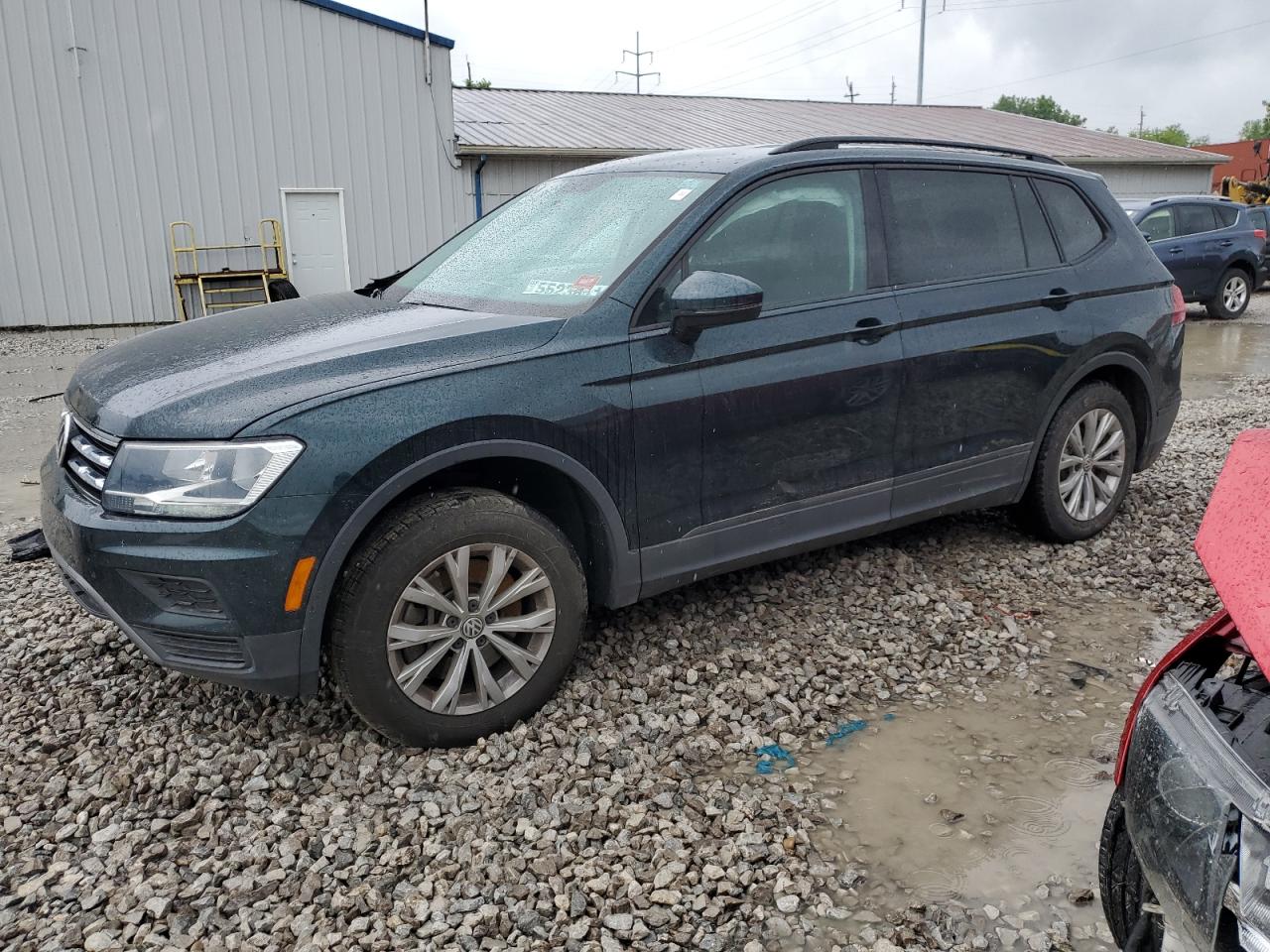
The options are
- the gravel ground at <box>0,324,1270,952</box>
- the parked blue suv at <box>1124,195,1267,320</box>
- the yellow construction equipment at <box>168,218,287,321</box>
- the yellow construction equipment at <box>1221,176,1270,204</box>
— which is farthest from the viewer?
the yellow construction equipment at <box>1221,176,1270,204</box>

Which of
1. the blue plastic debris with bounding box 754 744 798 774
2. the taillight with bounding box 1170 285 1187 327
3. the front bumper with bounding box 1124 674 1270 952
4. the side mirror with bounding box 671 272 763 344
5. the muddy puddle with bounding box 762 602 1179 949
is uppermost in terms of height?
the side mirror with bounding box 671 272 763 344

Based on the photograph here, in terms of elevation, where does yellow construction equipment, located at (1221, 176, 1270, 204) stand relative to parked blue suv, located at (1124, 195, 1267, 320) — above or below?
above

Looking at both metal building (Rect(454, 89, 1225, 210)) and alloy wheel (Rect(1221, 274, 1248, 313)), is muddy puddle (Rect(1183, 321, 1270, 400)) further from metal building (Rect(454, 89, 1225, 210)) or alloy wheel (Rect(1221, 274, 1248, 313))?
metal building (Rect(454, 89, 1225, 210))

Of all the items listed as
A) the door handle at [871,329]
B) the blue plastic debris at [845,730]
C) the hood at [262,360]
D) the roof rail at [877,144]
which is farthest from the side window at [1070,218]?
the hood at [262,360]

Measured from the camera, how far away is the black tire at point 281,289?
15117mm

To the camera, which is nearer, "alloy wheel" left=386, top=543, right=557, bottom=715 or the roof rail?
"alloy wheel" left=386, top=543, right=557, bottom=715

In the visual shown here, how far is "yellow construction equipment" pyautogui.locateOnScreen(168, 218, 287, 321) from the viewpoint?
1494 cm

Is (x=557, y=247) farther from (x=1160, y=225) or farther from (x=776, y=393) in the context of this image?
(x=1160, y=225)

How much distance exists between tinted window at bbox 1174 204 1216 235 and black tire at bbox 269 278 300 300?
13.6m

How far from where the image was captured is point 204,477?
2.78 meters

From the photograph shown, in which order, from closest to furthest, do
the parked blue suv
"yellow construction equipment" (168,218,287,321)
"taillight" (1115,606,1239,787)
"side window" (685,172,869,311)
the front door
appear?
1. "taillight" (1115,606,1239,787)
2. the front door
3. "side window" (685,172,869,311)
4. "yellow construction equipment" (168,218,287,321)
5. the parked blue suv

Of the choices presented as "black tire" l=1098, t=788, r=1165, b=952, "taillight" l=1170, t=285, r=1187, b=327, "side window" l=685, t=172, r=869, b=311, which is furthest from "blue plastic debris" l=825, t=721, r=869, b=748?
"taillight" l=1170, t=285, r=1187, b=327

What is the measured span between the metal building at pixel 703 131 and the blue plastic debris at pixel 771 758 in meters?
11.1

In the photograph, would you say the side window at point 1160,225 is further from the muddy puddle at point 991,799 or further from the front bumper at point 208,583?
the front bumper at point 208,583
